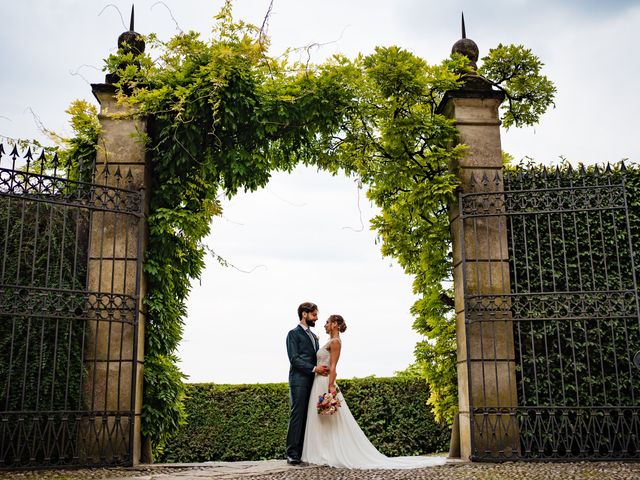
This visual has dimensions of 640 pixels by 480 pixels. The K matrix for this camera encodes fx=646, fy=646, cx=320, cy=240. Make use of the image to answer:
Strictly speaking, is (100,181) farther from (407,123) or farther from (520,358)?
(520,358)

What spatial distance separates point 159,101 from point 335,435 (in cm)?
462

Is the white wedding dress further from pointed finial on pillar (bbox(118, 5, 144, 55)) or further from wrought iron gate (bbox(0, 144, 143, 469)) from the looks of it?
pointed finial on pillar (bbox(118, 5, 144, 55))

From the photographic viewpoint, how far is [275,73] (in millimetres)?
8359

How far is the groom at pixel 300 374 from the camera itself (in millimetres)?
7617

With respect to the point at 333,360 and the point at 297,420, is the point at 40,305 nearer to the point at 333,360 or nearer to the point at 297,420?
the point at 297,420

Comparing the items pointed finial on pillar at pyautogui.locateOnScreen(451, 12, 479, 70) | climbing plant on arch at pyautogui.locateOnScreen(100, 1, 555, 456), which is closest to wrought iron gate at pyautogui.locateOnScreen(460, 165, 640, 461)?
climbing plant on arch at pyautogui.locateOnScreen(100, 1, 555, 456)

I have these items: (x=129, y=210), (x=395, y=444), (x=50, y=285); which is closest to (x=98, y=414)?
(x=50, y=285)

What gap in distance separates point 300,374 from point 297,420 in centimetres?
53

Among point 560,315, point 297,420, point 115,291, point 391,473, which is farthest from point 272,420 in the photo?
point 560,315

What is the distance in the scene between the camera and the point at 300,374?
25.4 feet

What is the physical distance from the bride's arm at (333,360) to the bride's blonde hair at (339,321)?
22 centimetres

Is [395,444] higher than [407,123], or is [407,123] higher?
[407,123]

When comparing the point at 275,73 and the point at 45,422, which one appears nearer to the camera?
the point at 45,422

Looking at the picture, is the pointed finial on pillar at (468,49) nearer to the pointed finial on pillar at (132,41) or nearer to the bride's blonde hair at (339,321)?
the bride's blonde hair at (339,321)
